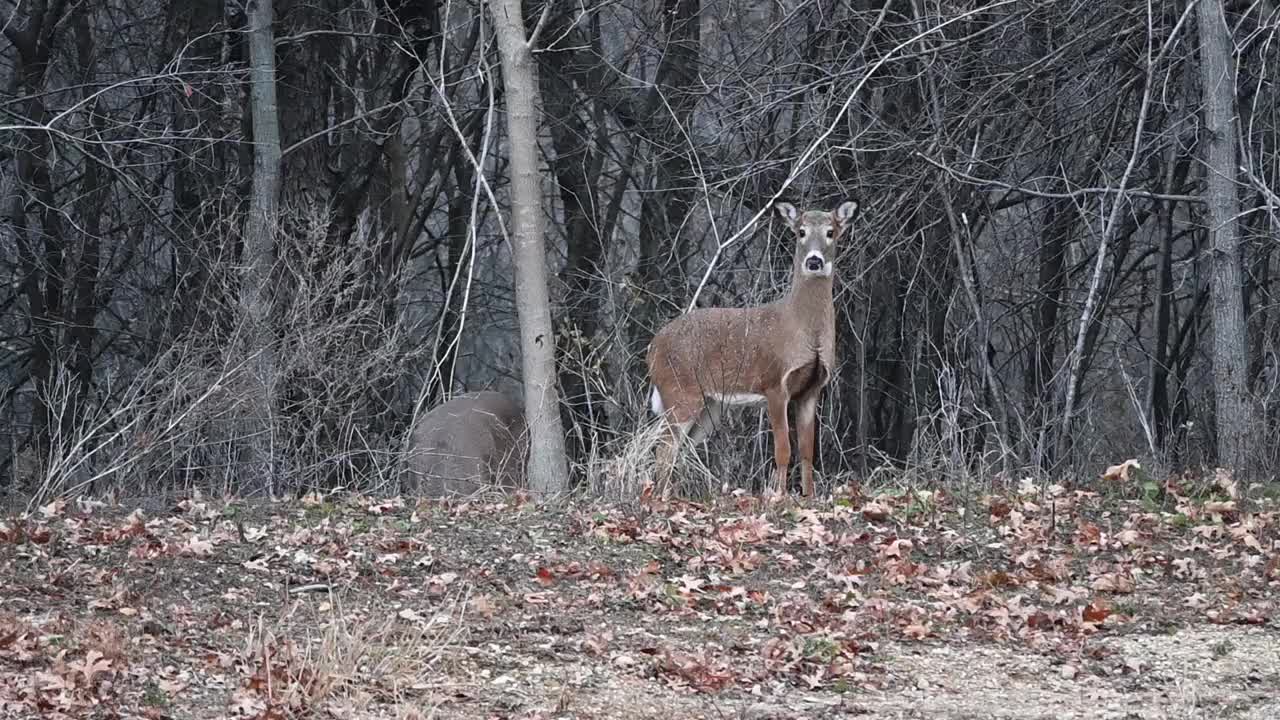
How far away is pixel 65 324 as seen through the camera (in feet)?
48.3

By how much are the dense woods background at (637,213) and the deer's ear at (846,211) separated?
0.53 meters

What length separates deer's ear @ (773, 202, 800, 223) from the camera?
37.1 feet

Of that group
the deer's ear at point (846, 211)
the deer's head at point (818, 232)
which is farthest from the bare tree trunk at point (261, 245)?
the deer's ear at point (846, 211)

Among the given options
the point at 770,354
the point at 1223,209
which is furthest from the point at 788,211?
the point at 1223,209

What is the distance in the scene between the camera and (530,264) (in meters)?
11.1

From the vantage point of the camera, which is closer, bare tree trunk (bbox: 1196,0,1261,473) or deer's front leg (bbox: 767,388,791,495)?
bare tree trunk (bbox: 1196,0,1261,473)

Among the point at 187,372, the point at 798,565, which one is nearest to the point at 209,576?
the point at 798,565

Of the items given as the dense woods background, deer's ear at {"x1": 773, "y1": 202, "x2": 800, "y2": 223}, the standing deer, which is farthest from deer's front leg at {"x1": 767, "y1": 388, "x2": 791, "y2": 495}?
deer's ear at {"x1": 773, "y1": 202, "x2": 800, "y2": 223}

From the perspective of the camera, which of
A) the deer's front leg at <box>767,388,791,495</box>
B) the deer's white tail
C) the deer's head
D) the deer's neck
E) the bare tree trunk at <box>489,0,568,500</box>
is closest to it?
the bare tree trunk at <box>489,0,568,500</box>

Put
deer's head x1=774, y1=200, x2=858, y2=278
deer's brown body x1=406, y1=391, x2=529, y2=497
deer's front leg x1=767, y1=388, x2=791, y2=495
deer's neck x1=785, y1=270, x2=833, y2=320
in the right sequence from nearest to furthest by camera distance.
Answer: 1. deer's front leg x1=767, y1=388, x2=791, y2=495
2. deer's head x1=774, y1=200, x2=858, y2=278
3. deer's neck x1=785, y1=270, x2=833, y2=320
4. deer's brown body x1=406, y1=391, x2=529, y2=497

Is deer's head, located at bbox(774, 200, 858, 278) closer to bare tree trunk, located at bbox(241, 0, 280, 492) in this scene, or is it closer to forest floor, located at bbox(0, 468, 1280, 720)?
forest floor, located at bbox(0, 468, 1280, 720)

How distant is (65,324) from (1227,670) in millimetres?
11145

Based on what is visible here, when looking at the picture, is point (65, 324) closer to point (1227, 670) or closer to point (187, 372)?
point (187, 372)

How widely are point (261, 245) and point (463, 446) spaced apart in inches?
84.5
